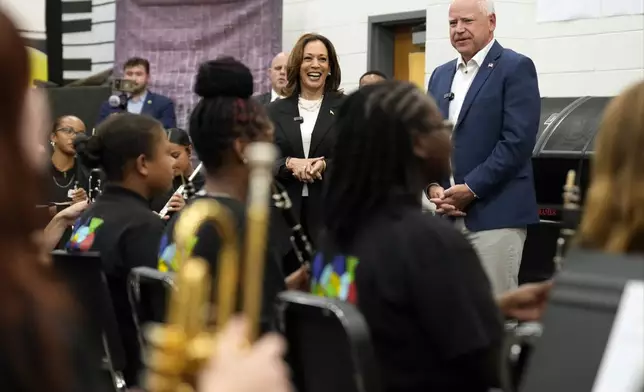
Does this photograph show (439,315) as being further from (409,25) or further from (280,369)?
(409,25)

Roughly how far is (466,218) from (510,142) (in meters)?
0.32

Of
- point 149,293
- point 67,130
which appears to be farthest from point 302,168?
point 67,130

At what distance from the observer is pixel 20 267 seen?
105 centimetres

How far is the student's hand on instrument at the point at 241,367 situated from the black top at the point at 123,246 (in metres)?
1.70

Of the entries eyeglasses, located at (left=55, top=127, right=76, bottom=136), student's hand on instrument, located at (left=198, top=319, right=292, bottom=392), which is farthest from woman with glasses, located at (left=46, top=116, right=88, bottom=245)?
student's hand on instrument, located at (left=198, top=319, right=292, bottom=392)

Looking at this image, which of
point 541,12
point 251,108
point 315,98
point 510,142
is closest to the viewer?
point 251,108

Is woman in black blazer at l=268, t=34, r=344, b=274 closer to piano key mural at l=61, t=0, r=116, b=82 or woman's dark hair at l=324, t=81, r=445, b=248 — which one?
woman's dark hair at l=324, t=81, r=445, b=248

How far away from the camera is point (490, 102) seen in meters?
3.71

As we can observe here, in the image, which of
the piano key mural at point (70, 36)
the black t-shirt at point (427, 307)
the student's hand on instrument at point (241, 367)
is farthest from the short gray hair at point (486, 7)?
the piano key mural at point (70, 36)

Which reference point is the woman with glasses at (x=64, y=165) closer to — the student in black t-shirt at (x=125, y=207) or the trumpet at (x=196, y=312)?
the student in black t-shirt at (x=125, y=207)

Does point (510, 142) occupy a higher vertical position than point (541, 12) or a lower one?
lower

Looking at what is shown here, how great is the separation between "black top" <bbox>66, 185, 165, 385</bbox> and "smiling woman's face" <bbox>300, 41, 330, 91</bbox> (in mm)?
1487

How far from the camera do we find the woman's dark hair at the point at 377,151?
2.03 meters

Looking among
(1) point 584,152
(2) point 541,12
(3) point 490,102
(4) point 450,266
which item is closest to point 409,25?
(2) point 541,12
